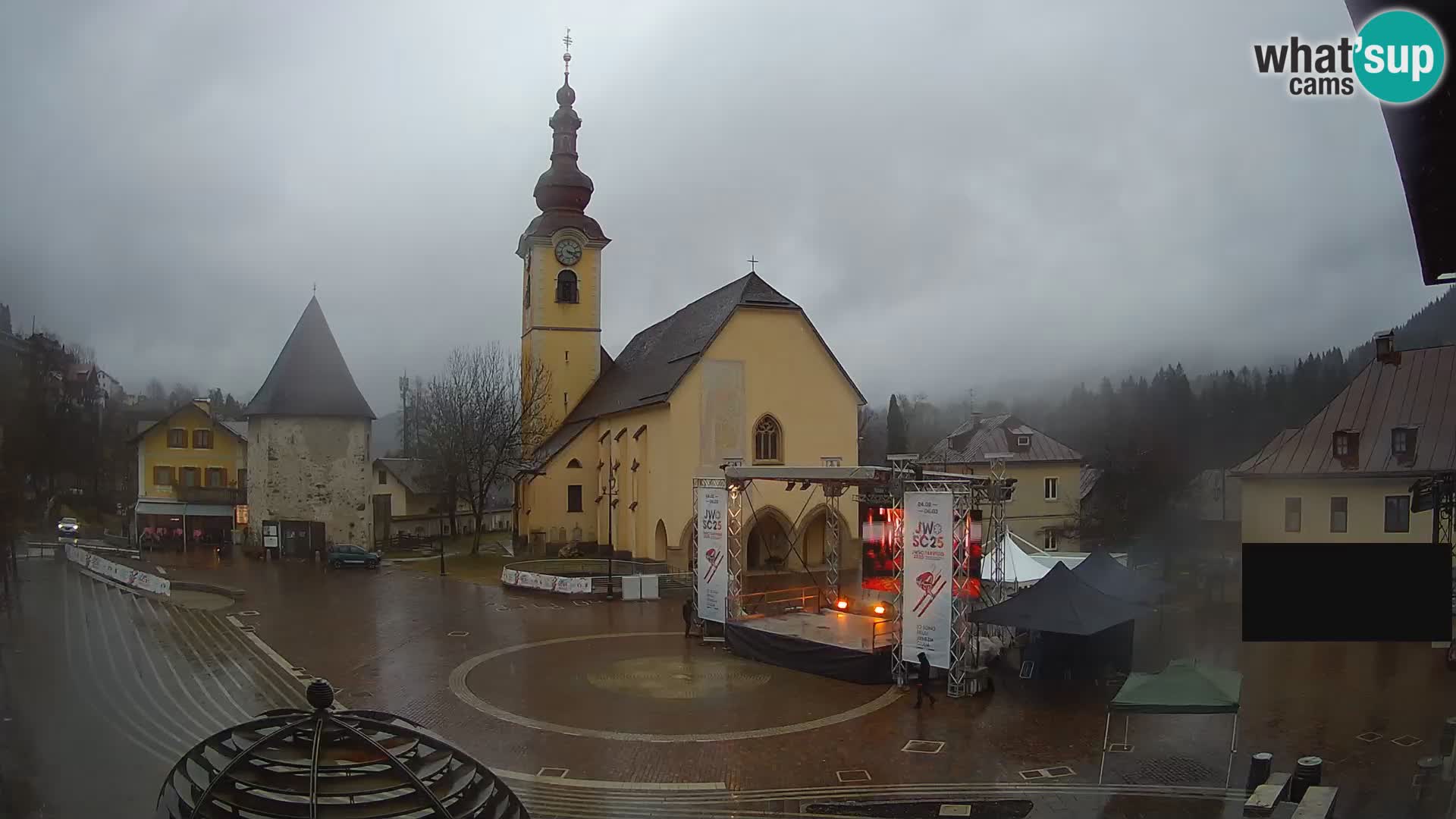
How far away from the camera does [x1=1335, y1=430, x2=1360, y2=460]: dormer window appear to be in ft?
37.9

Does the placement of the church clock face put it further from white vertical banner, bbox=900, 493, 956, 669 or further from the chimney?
the chimney

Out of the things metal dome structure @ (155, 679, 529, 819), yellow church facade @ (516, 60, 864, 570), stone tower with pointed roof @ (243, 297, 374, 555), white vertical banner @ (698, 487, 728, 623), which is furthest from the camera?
stone tower with pointed roof @ (243, 297, 374, 555)

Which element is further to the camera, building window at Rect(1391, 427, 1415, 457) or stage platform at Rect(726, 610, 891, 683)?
stage platform at Rect(726, 610, 891, 683)

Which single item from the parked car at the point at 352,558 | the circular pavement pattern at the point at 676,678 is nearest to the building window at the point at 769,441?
the circular pavement pattern at the point at 676,678

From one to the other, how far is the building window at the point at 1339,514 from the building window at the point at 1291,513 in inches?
15.9

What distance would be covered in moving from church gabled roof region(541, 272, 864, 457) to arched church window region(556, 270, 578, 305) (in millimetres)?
3605

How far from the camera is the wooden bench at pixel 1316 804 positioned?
7.85 meters

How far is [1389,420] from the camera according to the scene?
11766mm

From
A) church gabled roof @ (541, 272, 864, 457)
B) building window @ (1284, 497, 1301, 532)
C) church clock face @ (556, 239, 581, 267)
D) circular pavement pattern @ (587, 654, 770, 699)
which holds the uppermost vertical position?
church clock face @ (556, 239, 581, 267)

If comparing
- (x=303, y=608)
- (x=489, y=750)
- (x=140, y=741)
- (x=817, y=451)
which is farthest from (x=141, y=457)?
(x=817, y=451)

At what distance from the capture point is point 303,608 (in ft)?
75.2

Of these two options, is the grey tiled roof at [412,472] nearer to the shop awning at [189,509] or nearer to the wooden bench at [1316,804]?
the shop awning at [189,509]

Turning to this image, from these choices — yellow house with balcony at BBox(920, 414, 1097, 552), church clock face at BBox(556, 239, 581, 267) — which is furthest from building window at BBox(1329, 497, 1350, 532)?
church clock face at BBox(556, 239, 581, 267)
